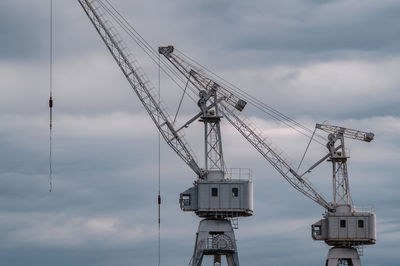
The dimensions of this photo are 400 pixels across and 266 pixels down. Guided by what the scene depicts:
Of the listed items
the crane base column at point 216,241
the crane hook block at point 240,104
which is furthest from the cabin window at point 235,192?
the crane hook block at point 240,104

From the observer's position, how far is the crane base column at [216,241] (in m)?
190

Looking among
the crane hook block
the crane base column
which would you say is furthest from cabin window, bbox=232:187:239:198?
the crane hook block

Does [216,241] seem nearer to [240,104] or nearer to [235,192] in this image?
[235,192]

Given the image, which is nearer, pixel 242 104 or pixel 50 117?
pixel 50 117

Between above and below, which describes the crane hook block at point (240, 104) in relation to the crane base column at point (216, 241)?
above

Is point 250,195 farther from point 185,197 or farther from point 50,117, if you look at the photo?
point 50,117

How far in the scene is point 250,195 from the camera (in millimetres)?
190125

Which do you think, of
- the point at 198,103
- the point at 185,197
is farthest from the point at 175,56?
the point at 185,197

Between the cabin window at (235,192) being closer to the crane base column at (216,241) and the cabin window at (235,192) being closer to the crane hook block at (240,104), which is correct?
the crane base column at (216,241)

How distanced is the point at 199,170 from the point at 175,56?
745 inches

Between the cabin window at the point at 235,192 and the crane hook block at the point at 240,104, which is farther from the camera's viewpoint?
the crane hook block at the point at 240,104

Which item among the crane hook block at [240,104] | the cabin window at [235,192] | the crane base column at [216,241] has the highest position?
the crane hook block at [240,104]

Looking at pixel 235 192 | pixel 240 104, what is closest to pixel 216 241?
pixel 235 192

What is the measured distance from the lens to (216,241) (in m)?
190
